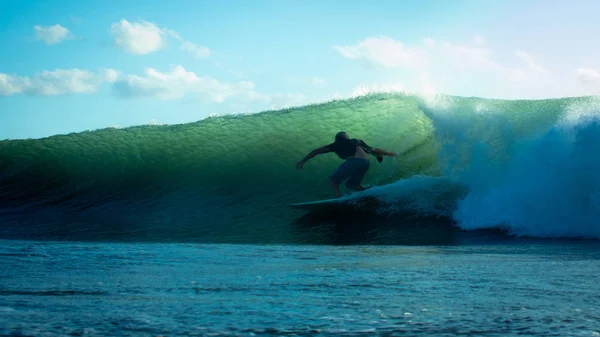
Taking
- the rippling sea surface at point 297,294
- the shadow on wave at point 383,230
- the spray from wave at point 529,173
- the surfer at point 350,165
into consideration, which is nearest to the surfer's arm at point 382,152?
the surfer at point 350,165

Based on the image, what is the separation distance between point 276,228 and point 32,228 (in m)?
3.76

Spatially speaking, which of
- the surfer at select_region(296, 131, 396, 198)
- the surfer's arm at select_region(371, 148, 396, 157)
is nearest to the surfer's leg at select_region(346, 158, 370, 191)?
the surfer at select_region(296, 131, 396, 198)

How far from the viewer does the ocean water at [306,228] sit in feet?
9.73

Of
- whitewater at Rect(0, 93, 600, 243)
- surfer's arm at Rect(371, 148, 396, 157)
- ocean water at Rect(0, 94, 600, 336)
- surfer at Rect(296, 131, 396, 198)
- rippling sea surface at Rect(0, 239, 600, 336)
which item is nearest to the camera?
rippling sea surface at Rect(0, 239, 600, 336)

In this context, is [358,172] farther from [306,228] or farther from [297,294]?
[297,294]

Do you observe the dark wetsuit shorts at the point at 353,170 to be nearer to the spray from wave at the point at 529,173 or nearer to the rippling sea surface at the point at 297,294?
the spray from wave at the point at 529,173

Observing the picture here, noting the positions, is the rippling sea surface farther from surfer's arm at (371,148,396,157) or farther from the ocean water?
surfer's arm at (371,148,396,157)

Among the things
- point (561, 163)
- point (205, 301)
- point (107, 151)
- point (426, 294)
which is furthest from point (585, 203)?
point (107, 151)

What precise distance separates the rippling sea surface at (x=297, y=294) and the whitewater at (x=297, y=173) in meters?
2.98

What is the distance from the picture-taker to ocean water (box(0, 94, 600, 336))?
2.96m

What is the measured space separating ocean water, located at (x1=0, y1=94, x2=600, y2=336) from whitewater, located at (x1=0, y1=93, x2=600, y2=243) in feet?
0.13

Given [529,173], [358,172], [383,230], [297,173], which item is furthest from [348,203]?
[297,173]

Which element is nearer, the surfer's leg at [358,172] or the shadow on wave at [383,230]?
the shadow on wave at [383,230]

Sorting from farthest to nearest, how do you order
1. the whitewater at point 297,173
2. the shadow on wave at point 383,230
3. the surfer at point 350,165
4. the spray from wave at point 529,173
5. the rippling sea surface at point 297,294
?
the surfer at point 350,165 → the whitewater at point 297,173 → the spray from wave at point 529,173 → the shadow on wave at point 383,230 → the rippling sea surface at point 297,294
